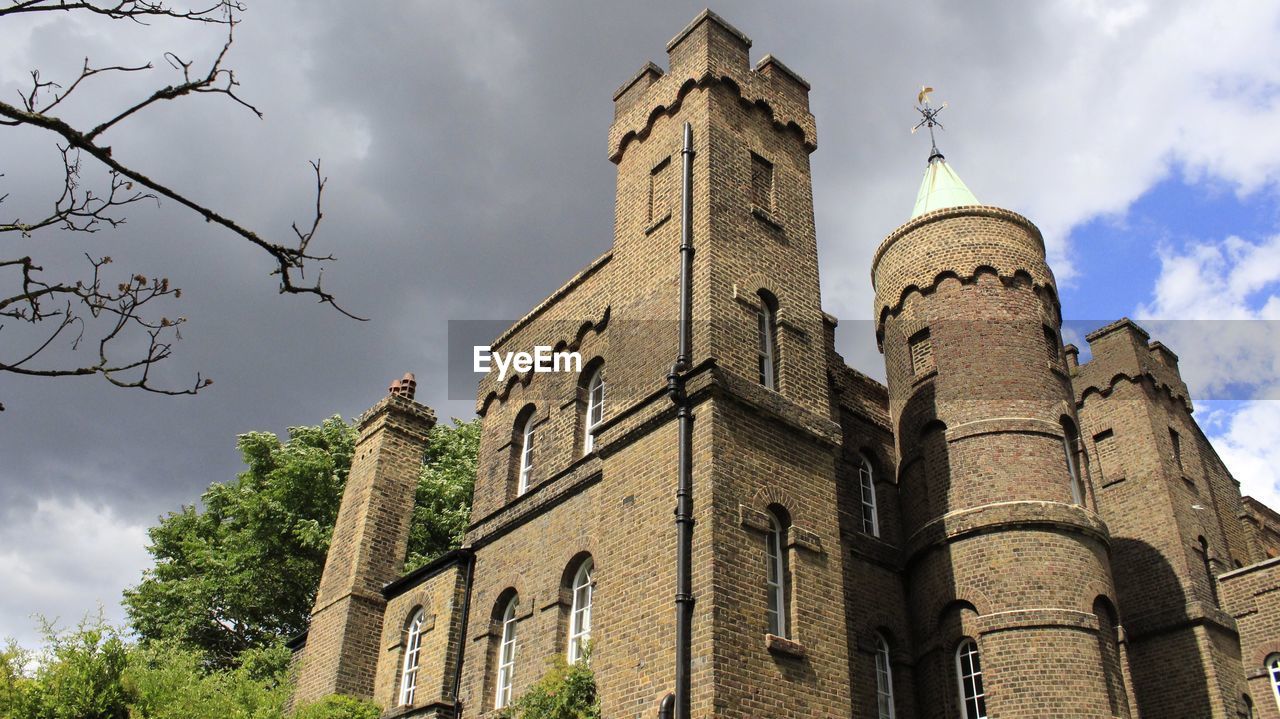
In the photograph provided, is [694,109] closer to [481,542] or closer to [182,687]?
[481,542]

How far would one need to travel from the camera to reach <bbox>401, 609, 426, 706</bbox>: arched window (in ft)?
62.7

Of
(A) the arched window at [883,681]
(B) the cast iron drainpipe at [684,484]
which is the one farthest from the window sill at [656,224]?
(A) the arched window at [883,681]

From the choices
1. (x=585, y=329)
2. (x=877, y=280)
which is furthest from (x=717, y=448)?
(x=877, y=280)

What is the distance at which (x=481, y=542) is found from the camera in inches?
742

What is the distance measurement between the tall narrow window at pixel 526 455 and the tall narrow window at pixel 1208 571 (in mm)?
14116

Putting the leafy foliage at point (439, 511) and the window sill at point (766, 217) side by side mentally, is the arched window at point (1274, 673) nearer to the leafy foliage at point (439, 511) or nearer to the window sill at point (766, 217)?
the window sill at point (766, 217)

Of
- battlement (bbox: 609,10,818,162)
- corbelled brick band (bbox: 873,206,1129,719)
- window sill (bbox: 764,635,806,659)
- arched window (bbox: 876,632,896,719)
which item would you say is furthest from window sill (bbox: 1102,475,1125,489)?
window sill (bbox: 764,635,806,659)

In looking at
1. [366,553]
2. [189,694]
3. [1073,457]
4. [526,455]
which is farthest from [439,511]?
[1073,457]

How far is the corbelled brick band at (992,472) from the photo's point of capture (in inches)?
611

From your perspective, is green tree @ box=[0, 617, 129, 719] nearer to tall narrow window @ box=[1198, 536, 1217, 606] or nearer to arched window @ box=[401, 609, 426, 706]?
arched window @ box=[401, 609, 426, 706]

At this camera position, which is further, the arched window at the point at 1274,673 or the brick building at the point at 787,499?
the arched window at the point at 1274,673

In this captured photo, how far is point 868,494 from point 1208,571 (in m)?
8.45

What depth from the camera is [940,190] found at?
2238 centimetres

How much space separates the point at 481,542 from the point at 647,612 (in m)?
6.72
